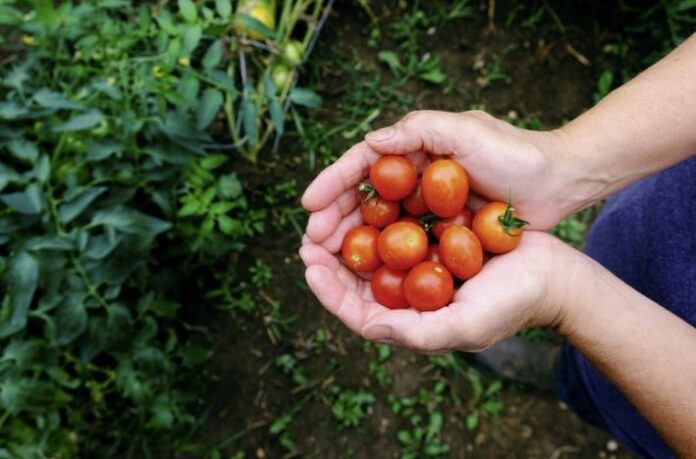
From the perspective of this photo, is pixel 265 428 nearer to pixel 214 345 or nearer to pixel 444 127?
pixel 214 345

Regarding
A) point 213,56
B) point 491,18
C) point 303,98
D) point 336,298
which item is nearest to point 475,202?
point 336,298

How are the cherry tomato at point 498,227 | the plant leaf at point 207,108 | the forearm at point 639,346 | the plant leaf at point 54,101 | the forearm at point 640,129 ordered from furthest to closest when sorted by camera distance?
the plant leaf at point 207,108, the plant leaf at point 54,101, the cherry tomato at point 498,227, the forearm at point 640,129, the forearm at point 639,346

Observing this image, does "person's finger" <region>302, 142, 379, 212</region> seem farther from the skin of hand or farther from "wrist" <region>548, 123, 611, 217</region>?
"wrist" <region>548, 123, 611, 217</region>

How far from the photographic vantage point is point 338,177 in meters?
1.78

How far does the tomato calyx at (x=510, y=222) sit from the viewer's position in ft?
5.36

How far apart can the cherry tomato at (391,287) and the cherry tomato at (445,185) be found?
228mm

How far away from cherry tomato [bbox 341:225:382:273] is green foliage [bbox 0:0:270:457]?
758 mm

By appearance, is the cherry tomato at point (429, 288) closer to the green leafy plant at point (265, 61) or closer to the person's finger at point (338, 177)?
the person's finger at point (338, 177)

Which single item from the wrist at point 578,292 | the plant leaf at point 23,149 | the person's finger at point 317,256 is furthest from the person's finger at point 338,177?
the plant leaf at point 23,149

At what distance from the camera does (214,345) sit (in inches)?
111

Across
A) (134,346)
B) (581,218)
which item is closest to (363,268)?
(134,346)

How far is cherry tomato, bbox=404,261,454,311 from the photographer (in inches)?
64.6

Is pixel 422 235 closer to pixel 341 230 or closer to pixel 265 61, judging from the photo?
pixel 341 230

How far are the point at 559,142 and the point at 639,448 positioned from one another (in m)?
1.00
